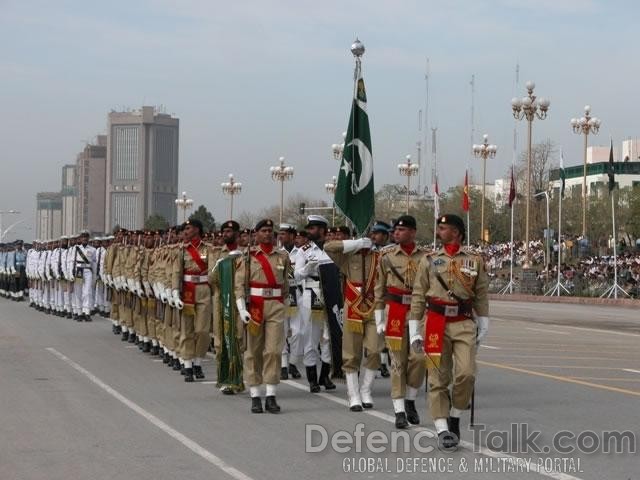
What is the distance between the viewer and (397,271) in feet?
40.3

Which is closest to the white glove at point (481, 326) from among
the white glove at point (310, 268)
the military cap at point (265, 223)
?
the military cap at point (265, 223)

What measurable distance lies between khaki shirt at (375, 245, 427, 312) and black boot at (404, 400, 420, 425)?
3.20ft

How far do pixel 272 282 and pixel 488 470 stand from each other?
4.48m

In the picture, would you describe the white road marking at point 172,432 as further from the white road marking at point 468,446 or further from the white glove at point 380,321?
the white glove at point 380,321

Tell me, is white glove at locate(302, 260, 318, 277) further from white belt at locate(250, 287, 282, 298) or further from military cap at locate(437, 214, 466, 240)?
military cap at locate(437, 214, 466, 240)

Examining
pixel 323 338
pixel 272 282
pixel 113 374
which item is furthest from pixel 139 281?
pixel 272 282

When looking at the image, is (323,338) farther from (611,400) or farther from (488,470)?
(488,470)

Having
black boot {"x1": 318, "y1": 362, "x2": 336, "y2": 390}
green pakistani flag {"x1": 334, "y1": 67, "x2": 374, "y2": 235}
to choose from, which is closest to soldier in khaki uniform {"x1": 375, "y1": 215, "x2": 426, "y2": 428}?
black boot {"x1": 318, "y1": 362, "x2": 336, "y2": 390}

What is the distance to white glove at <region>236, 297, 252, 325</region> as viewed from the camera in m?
13.0

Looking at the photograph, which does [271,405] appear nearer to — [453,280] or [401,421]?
[401,421]

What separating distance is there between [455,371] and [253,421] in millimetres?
2594

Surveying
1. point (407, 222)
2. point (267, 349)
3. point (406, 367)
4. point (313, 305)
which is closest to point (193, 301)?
point (313, 305)

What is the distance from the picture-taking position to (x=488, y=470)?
9367mm

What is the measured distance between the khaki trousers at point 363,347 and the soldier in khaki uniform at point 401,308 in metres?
0.53
